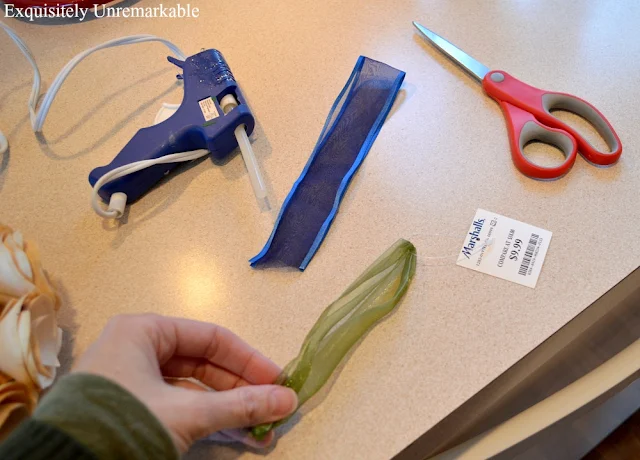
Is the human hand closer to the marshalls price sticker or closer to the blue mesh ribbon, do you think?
the blue mesh ribbon

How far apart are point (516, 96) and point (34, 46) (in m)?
0.73

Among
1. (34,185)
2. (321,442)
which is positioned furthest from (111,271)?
(321,442)

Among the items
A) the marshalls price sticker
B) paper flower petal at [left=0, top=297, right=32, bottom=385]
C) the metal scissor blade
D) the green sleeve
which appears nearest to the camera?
the green sleeve

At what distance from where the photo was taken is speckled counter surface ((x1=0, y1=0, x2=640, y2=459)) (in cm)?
52

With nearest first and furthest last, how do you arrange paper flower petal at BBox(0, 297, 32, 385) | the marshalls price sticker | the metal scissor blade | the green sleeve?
the green sleeve, paper flower petal at BBox(0, 297, 32, 385), the marshalls price sticker, the metal scissor blade

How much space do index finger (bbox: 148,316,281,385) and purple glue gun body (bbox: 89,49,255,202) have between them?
0.77ft

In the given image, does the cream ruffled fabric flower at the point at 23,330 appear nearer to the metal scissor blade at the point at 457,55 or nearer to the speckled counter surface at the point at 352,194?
the speckled counter surface at the point at 352,194

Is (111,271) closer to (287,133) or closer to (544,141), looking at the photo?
(287,133)

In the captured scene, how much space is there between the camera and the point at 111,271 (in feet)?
1.99

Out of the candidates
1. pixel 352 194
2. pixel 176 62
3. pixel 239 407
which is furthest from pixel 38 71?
pixel 239 407

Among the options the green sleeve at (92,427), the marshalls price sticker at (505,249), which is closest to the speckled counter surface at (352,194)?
the marshalls price sticker at (505,249)

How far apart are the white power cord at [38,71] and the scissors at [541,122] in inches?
17.7

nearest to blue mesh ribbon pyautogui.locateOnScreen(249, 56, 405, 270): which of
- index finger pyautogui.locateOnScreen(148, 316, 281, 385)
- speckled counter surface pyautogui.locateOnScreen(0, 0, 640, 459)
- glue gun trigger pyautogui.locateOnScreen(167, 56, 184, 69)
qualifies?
speckled counter surface pyautogui.locateOnScreen(0, 0, 640, 459)

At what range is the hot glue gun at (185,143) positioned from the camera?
0.62m
